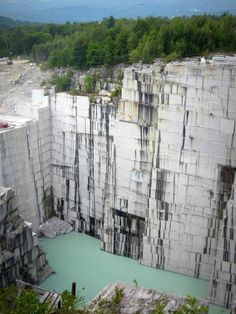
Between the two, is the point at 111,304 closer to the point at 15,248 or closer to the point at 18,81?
the point at 15,248

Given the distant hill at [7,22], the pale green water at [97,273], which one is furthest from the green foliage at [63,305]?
the distant hill at [7,22]

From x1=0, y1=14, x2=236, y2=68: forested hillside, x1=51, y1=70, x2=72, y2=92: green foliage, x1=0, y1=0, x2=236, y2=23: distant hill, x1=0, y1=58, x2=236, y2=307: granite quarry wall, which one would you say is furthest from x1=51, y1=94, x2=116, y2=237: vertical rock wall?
x1=0, y1=0, x2=236, y2=23: distant hill

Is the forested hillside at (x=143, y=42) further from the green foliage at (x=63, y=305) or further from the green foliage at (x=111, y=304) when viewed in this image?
the green foliage at (x=63, y=305)

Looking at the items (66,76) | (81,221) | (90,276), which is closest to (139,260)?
(90,276)

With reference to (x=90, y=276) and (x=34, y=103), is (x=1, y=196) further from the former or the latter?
(x=34, y=103)

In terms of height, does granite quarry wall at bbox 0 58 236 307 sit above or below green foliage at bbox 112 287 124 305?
above

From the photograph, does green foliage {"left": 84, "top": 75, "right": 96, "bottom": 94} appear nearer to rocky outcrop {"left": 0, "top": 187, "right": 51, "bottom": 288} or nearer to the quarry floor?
the quarry floor

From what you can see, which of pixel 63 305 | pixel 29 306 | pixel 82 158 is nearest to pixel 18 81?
pixel 82 158
